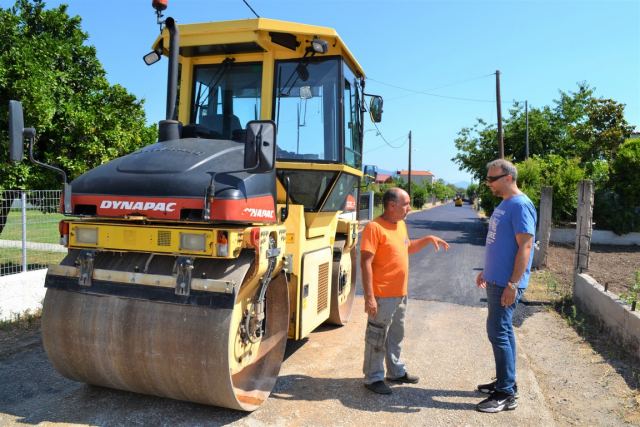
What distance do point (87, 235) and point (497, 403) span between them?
10.8 feet

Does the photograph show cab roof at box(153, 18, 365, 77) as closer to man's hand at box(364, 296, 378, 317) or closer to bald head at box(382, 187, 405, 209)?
bald head at box(382, 187, 405, 209)

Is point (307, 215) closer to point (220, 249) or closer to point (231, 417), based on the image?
point (220, 249)

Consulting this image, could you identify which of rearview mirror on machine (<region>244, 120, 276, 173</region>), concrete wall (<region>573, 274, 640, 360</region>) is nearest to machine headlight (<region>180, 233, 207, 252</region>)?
rearview mirror on machine (<region>244, 120, 276, 173</region>)

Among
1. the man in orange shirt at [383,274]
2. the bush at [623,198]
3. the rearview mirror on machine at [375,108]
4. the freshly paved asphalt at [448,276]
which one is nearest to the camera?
the man in orange shirt at [383,274]

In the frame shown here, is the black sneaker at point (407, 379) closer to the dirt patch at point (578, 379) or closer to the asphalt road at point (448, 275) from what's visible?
the dirt patch at point (578, 379)

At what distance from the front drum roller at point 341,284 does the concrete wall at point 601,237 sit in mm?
11456

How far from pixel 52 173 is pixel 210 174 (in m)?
7.02

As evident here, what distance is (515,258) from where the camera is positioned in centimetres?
381

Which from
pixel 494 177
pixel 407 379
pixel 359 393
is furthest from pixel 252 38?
pixel 407 379

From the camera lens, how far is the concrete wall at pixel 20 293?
19.2 feet

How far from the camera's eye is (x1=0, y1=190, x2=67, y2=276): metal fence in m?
6.41

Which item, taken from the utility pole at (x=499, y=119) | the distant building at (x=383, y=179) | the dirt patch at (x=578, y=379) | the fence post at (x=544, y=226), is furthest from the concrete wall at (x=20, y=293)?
the distant building at (x=383, y=179)

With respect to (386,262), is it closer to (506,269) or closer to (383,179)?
(506,269)

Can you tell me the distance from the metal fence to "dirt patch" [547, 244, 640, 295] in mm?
7581
